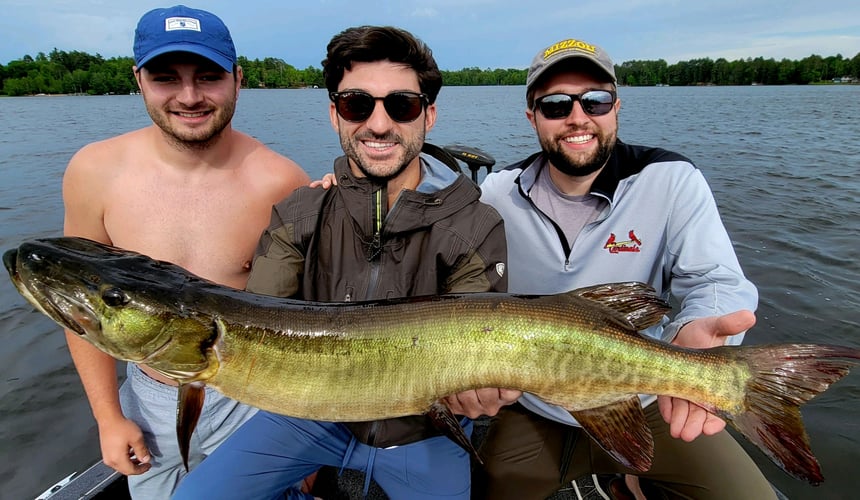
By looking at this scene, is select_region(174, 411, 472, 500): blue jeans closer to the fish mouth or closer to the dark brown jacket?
the dark brown jacket

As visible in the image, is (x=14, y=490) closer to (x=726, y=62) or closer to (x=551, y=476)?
(x=551, y=476)

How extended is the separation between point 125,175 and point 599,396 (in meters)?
2.96

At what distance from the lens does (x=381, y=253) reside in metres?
2.63

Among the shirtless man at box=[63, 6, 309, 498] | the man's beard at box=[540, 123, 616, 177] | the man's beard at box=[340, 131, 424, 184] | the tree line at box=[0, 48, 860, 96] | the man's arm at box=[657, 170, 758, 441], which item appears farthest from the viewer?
the tree line at box=[0, 48, 860, 96]

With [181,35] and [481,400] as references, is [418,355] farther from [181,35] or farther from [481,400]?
[181,35]

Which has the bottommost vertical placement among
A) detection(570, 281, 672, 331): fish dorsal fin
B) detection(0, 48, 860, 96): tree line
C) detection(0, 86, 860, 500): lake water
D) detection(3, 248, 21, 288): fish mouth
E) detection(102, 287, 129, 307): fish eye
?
detection(0, 86, 860, 500): lake water

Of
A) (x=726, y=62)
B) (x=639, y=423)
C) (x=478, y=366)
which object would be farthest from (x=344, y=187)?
(x=726, y=62)

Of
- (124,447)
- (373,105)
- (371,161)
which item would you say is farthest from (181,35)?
(124,447)

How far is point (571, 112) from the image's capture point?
3176mm

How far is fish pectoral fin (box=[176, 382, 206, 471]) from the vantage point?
2.05m

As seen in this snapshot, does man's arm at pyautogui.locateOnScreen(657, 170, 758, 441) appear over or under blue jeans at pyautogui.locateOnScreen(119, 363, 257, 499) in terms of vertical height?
over

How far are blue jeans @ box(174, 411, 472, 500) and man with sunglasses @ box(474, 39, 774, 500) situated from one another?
28.1 inches

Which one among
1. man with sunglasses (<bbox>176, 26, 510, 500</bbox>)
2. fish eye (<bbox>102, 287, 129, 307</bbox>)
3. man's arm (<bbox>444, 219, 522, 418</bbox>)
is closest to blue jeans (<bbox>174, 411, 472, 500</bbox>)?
man with sunglasses (<bbox>176, 26, 510, 500</bbox>)

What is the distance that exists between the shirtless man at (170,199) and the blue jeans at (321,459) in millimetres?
440
